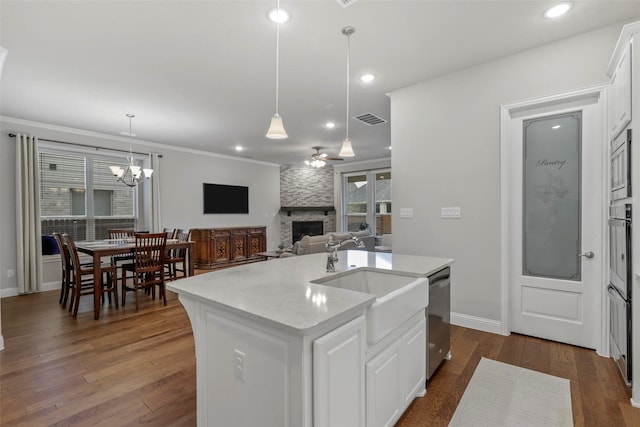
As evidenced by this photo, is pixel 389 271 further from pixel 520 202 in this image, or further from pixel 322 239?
pixel 322 239

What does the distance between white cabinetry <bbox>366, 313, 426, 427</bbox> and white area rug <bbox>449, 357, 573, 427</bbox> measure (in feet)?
0.97

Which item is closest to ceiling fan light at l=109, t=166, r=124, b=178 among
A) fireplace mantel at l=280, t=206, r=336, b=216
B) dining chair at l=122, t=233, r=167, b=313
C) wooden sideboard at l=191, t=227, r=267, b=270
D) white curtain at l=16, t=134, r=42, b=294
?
dining chair at l=122, t=233, r=167, b=313

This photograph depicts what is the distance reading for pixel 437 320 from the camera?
2.26m

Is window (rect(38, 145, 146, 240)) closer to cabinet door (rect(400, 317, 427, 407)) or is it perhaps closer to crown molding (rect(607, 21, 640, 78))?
cabinet door (rect(400, 317, 427, 407))

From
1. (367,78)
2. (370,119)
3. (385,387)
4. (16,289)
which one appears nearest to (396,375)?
(385,387)

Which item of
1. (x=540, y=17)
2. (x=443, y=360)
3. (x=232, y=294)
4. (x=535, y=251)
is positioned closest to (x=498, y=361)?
(x=443, y=360)

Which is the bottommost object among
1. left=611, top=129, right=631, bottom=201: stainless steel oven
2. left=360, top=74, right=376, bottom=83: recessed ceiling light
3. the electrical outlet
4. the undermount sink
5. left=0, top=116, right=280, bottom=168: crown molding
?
the electrical outlet

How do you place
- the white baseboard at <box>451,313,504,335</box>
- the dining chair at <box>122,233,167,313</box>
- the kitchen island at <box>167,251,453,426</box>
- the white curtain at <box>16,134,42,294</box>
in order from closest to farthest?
1. the kitchen island at <box>167,251,453,426</box>
2. the white baseboard at <box>451,313,504,335</box>
3. the dining chair at <box>122,233,167,313</box>
4. the white curtain at <box>16,134,42,294</box>

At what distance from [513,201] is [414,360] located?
205 cm

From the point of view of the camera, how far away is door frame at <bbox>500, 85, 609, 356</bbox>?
2.57 metres

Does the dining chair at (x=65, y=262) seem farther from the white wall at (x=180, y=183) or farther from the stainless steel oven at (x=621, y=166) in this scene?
the stainless steel oven at (x=621, y=166)

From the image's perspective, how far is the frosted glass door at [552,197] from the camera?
276 centimetres

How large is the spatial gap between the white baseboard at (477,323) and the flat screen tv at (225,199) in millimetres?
5964

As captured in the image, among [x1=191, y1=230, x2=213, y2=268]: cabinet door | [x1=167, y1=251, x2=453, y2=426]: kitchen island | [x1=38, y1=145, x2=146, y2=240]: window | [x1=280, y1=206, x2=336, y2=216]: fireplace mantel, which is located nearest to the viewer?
[x1=167, y1=251, x2=453, y2=426]: kitchen island
